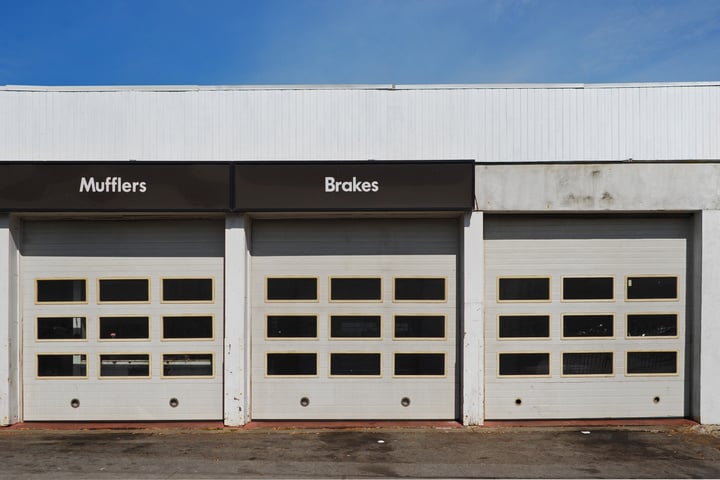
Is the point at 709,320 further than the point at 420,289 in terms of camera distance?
No

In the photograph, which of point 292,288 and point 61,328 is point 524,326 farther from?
point 61,328

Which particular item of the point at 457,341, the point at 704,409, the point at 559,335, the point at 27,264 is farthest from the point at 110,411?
the point at 704,409

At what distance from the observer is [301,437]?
9.33 metres

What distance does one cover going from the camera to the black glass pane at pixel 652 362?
10.2 meters

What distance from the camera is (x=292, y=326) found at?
1026cm

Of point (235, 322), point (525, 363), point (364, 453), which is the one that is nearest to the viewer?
point (364, 453)

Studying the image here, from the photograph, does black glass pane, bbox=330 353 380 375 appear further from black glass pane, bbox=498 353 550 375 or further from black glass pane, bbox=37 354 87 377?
black glass pane, bbox=37 354 87 377

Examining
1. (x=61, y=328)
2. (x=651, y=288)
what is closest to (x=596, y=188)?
(x=651, y=288)

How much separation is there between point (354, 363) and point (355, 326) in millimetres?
717

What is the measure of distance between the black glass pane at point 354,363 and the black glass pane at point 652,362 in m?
4.98

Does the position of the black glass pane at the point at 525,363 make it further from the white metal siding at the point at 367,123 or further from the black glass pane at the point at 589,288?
the white metal siding at the point at 367,123

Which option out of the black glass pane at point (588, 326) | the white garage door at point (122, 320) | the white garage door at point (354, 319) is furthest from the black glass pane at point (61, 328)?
the black glass pane at point (588, 326)

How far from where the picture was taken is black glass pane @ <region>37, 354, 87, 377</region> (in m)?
10.2

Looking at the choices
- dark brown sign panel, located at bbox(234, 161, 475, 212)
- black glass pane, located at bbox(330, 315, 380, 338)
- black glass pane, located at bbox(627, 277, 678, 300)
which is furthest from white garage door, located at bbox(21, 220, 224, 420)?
black glass pane, located at bbox(627, 277, 678, 300)
